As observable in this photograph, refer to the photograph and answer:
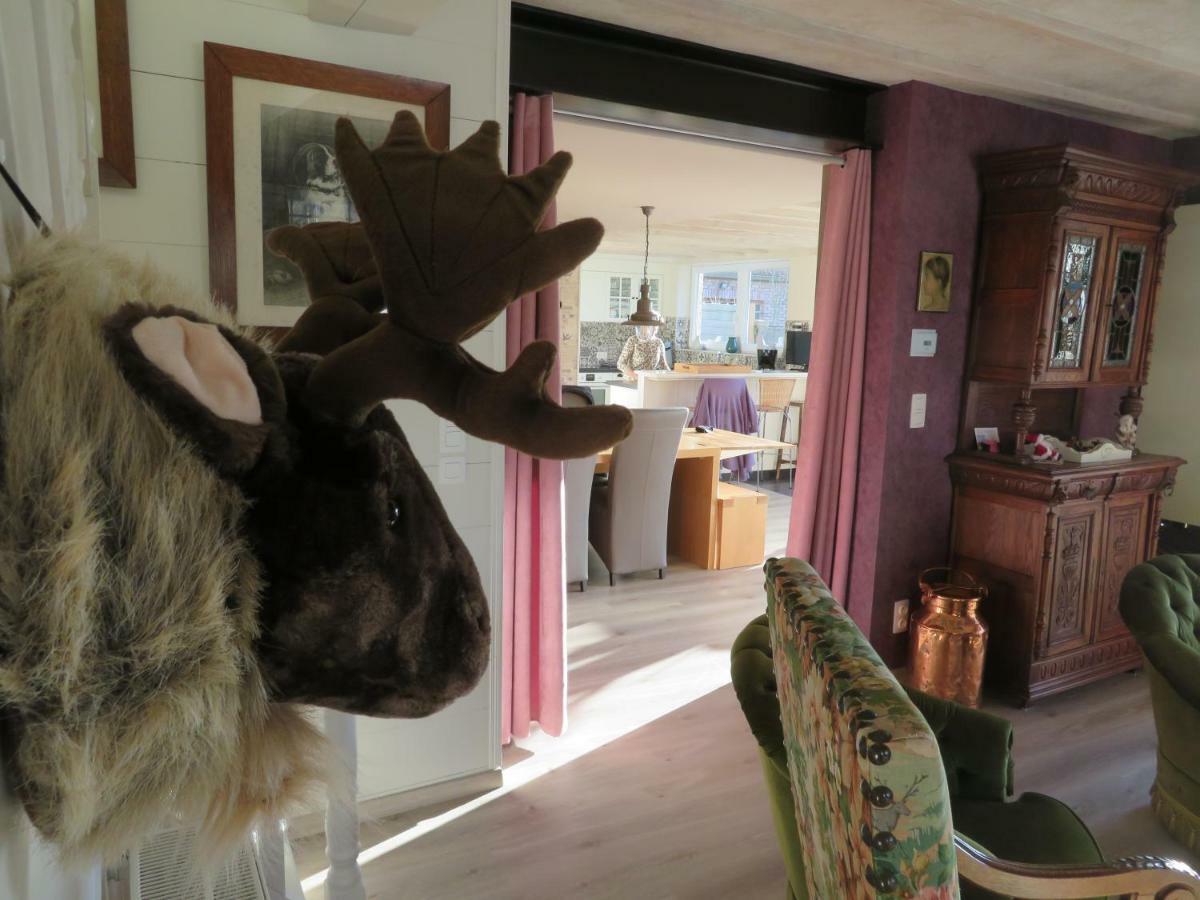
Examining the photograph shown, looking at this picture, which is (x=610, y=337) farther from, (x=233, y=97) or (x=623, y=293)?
(x=233, y=97)

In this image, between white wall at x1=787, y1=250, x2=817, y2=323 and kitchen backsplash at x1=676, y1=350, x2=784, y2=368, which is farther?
kitchen backsplash at x1=676, y1=350, x2=784, y2=368

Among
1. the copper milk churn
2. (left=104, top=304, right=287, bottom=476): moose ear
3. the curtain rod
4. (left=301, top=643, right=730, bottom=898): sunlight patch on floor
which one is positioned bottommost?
(left=301, top=643, right=730, bottom=898): sunlight patch on floor

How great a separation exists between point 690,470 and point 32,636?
497 centimetres

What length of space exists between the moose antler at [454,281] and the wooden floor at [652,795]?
2.14 meters

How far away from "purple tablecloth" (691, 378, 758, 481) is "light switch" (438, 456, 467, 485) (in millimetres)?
5067

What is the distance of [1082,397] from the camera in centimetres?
382

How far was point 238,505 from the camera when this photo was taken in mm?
348

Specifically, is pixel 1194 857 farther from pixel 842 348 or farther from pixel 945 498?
pixel 842 348

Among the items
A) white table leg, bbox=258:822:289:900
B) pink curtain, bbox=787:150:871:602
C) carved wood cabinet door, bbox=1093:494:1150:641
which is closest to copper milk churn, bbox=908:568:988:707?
pink curtain, bbox=787:150:871:602

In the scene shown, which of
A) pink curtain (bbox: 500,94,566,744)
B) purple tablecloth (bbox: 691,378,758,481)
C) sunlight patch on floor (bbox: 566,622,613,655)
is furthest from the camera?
purple tablecloth (bbox: 691,378,758,481)

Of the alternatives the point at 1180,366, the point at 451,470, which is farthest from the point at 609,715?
the point at 1180,366

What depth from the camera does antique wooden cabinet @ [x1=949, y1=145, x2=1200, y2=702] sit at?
3168mm

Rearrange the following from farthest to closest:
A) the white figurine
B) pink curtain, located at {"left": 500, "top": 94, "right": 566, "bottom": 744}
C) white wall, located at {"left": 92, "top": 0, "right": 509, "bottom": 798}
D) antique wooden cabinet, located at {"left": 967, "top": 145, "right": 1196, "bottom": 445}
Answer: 1. the white figurine
2. antique wooden cabinet, located at {"left": 967, "top": 145, "right": 1196, "bottom": 445}
3. pink curtain, located at {"left": 500, "top": 94, "right": 566, "bottom": 744}
4. white wall, located at {"left": 92, "top": 0, "right": 509, "bottom": 798}

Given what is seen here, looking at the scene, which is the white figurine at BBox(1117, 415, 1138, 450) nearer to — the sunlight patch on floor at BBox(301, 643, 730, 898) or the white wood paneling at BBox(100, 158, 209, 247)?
the sunlight patch on floor at BBox(301, 643, 730, 898)
